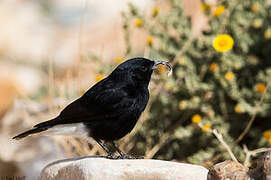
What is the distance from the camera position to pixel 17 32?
46.0 feet

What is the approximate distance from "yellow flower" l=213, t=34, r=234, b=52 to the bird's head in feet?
3.86

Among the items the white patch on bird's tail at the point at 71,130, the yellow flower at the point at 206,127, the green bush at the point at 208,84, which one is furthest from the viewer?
the green bush at the point at 208,84

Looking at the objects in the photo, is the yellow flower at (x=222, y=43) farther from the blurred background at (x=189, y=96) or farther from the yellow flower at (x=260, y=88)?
the yellow flower at (x=260, y=88)

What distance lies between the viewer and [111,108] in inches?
153

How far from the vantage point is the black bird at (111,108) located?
3.88m

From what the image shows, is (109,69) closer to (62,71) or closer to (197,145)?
(197,145)

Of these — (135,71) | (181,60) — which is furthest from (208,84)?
(135,71)

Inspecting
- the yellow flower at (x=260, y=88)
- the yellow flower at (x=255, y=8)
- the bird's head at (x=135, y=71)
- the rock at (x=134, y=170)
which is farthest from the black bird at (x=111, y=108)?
the yellow flower at (x=255, y=8)

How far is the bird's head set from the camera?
4047 millimetres

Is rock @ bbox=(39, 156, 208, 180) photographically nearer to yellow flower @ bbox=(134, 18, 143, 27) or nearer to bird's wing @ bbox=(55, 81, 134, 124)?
bird's wing @ bbox=(55, 81, 134, 124)

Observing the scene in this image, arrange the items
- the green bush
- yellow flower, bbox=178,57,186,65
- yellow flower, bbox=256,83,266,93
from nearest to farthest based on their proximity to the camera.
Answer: yellow flower, bbox=256,83,266,93, the green bush, yellow flower, bbox=178,57,186,65

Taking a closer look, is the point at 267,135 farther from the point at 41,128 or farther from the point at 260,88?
the point at 41,128

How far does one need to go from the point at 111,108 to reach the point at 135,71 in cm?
39

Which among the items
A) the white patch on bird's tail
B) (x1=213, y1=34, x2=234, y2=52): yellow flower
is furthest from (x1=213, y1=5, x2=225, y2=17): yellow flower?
the white patch on bird's tail
